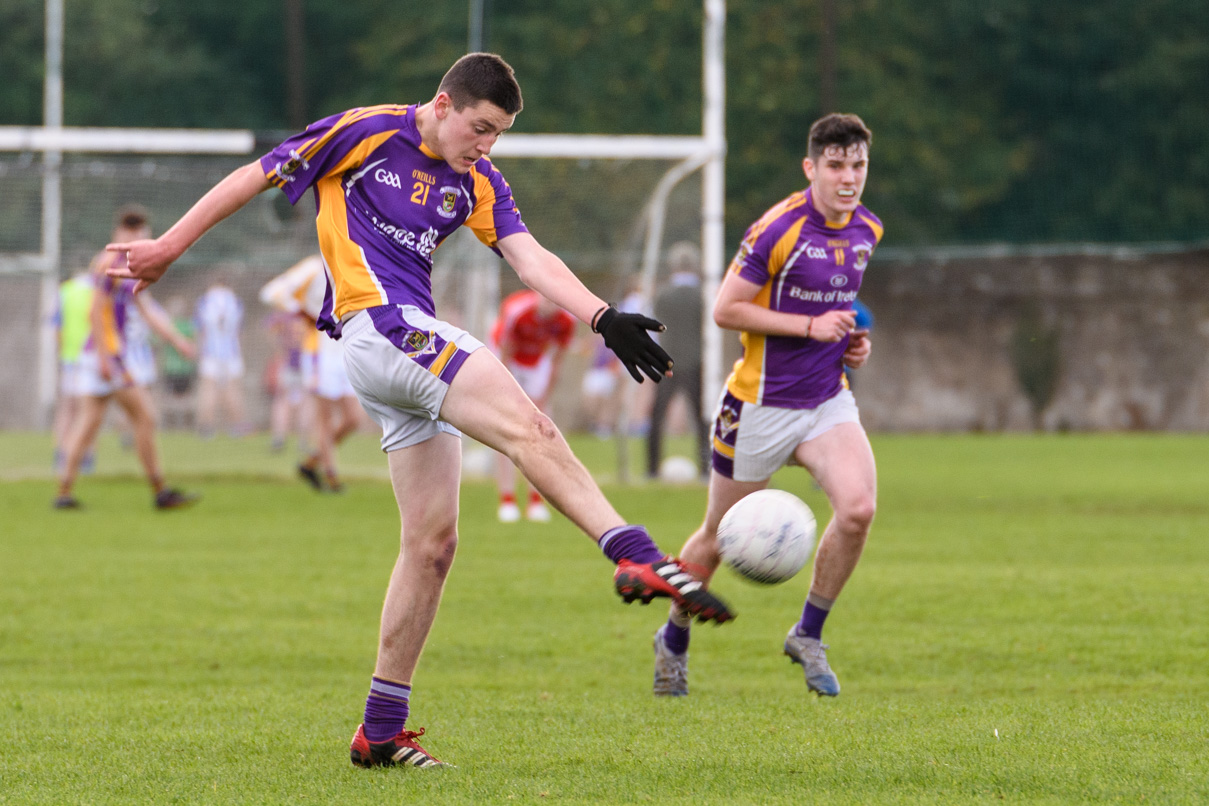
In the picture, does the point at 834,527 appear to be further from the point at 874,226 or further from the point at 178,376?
the point at 178,376

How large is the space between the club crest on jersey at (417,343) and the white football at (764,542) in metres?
1.01

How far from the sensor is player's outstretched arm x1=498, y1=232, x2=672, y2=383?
4.09 meters

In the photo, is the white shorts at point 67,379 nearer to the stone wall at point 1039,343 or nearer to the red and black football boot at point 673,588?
the red and black football boot at point 673,588

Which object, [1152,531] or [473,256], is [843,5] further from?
[1152,531]

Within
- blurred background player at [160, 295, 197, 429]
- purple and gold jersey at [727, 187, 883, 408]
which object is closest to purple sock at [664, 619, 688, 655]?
purple and gold jersey at [727, 187, 883, 408]

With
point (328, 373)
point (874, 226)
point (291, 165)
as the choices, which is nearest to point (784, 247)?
point (874, 226)

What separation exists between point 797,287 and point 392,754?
2.68 m

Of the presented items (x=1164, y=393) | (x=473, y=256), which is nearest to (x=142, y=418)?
(x=473, y=256)

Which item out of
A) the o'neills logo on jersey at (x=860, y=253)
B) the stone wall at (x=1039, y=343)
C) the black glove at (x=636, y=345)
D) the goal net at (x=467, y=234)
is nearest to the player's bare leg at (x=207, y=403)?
the goal net at (x=467, y=234)

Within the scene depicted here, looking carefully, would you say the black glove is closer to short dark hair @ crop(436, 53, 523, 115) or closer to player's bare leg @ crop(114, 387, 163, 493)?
short dark hair @ crop(436, 53, 523, 115)

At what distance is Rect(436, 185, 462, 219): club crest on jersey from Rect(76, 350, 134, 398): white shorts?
8.51m

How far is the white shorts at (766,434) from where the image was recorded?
6.26 meters

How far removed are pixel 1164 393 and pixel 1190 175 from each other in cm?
518

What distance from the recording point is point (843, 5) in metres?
31.9
